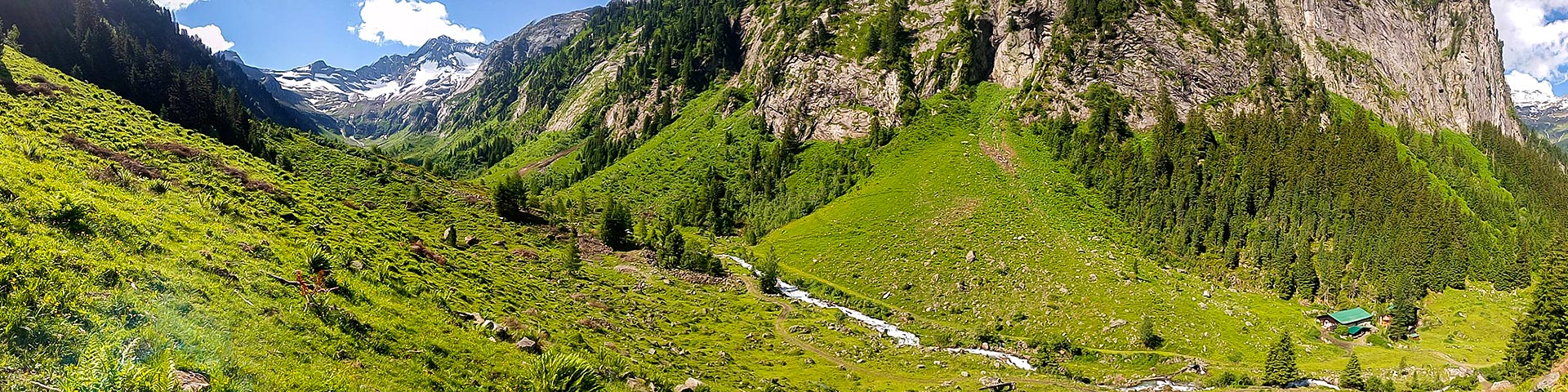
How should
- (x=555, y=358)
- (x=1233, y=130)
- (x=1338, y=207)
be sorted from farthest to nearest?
(x=1233, y=130)
(x=1338, y=207)
(x=555, y=358)

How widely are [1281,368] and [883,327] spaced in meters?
44.6

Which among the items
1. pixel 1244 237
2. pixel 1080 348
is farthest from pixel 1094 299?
pixel 1244 237

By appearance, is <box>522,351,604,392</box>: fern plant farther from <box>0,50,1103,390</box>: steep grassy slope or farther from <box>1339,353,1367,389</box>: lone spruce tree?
<box>1339,353,1367,389</box>: lone spruce tree

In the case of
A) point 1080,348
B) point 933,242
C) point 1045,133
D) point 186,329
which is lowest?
point 1080,348

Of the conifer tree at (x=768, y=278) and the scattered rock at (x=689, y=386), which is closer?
the scattered rock at (x=689, y=386)

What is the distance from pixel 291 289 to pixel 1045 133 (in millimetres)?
137942

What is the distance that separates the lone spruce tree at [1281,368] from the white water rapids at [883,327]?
24.2 meters

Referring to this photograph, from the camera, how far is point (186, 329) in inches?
641

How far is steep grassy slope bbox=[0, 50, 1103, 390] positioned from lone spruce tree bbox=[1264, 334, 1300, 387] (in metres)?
23.3

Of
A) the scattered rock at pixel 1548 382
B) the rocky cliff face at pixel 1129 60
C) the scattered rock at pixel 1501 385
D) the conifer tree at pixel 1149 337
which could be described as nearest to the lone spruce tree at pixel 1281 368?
the conifer tree at pixel 1149 337

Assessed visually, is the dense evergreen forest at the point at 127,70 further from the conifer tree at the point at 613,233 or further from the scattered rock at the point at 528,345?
the scattered rock at the point at 528,345

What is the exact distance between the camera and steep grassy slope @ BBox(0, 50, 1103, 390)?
597 inches

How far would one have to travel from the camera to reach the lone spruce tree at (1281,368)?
221 feet

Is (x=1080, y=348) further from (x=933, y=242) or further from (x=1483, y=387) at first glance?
(x=1483, y=387)
